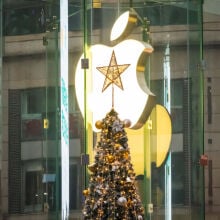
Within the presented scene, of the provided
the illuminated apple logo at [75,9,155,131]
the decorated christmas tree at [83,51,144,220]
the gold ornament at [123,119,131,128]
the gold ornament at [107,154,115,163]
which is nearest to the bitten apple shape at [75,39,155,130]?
the illuminated apple logo at [75,9,155,131]

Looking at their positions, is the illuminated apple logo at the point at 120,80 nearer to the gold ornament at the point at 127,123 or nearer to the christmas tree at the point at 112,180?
the gold ornament at the point at 127,123

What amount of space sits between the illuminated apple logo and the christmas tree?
100 cm

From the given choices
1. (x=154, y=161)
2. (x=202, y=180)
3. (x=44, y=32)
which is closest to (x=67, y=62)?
(x=44, y=32)

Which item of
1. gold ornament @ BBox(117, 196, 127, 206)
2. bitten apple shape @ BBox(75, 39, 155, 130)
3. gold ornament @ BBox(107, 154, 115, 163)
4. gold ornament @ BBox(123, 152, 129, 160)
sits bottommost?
gold ornament @ BBox(117, 196, 127, 206)

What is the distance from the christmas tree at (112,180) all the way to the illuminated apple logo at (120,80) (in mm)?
998

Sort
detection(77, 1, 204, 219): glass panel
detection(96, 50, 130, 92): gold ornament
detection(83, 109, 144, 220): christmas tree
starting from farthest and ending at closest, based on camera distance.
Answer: detection(77, 1, 204, 219): glass panel
detection(96, 50, 130, 92): gold ornament
detection(83, 109, 144, 220): christmas tree

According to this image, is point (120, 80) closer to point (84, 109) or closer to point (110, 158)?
point (84, 109)

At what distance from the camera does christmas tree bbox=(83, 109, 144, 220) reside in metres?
7.91

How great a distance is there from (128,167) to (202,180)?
2158 mm

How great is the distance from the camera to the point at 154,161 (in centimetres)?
936

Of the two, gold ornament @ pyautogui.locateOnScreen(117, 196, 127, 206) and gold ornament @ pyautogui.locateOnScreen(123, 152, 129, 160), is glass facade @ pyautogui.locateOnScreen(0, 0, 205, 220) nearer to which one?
gold ornament @ pyautogui.locateOnScreen(123, 152, 129, 160)

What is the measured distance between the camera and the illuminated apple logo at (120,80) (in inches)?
353

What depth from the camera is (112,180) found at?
7926 mm

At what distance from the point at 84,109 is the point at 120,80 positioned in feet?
1.71
